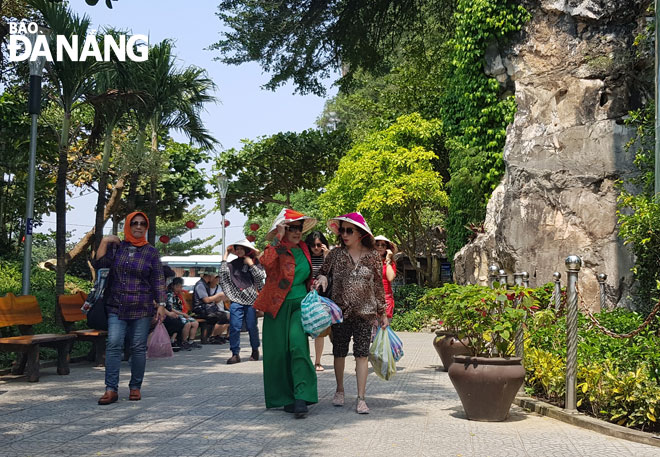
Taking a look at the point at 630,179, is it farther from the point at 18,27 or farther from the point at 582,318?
the point at 18,27

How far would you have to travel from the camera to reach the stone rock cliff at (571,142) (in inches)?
730

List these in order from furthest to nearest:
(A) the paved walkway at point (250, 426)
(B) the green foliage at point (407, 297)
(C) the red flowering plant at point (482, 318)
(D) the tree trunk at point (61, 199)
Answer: (B) the green foliage at point (407, 297) → (D) the tree trunk at point (61, 199) → (C) the red flowering plant at point (482, 318) → (A) the paved walkway at point (250, 426)

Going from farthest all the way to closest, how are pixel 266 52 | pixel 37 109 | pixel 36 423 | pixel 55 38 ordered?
pixel 266 52 < pixel 55 38 < pixel 37 109 < pixel 36 423

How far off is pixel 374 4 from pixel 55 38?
955 centimetres

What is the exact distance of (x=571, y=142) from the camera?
63.6 ft

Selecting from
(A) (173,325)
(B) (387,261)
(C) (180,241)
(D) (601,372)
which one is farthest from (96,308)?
(C) (180,241)

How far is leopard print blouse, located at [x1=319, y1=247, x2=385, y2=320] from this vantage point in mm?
8297

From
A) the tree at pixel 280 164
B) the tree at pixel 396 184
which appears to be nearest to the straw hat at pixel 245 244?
the tree at pixel 396 184

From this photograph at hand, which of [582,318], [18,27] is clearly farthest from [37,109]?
[582,318]

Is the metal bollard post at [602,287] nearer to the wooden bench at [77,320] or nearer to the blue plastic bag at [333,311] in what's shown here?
the wooden bench at [77,320]

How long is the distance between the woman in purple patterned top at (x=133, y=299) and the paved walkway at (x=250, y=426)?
0.39m

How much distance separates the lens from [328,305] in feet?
26.2

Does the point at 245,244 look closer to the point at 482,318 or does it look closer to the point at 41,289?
the point at 482,318

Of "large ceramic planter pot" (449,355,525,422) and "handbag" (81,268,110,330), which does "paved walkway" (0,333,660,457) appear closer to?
"large ceramic planter pot" (449,355,525,422)
